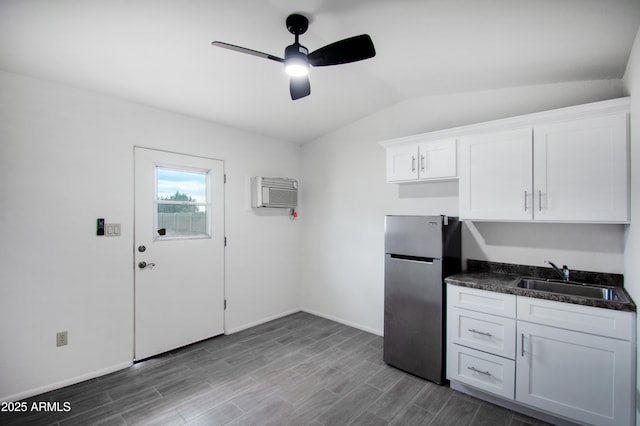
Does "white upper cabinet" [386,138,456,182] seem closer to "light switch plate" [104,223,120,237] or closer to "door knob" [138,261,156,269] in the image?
"door knob" [138,261,156,269]

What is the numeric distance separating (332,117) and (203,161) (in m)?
1.64

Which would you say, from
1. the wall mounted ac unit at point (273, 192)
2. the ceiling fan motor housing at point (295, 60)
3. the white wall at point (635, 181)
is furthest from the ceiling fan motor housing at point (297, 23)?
the wall mounted ac unit at point (273, 192)

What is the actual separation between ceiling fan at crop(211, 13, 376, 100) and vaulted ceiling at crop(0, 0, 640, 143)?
10cm

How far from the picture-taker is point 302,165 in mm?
4590

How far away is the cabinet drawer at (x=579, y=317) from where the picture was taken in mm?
1823

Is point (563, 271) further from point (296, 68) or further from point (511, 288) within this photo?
point (296, 68)

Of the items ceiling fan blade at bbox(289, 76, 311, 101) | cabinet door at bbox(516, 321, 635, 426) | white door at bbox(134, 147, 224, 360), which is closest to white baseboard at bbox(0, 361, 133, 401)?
white door at bbox(134, 147, 224, 360)

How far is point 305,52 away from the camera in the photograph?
6.26 ft

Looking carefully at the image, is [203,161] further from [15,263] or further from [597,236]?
[597,236]

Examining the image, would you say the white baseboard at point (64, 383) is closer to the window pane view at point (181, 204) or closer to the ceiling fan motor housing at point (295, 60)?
the window pane view at point (181, 204)

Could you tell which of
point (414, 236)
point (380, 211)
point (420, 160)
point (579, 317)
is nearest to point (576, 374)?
point (579, 317)

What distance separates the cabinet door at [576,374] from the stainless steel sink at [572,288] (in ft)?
1.44

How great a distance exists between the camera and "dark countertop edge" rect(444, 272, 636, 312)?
1.86 m

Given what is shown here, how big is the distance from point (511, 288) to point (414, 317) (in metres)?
0.85
